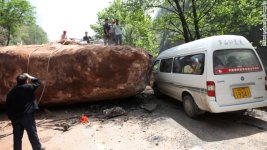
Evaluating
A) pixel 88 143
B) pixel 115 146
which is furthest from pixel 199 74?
pixel 88 143

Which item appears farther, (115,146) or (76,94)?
(76,94)

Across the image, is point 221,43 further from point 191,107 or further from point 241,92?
point 191,107

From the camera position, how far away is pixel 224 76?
5801mm

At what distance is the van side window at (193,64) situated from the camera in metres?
6.15

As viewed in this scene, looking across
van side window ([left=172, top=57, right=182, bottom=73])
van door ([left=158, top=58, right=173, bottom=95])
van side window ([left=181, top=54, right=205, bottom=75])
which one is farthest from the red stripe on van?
van door ([left=158, top=58, right=173, bottom=95])

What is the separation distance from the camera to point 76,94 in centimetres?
876

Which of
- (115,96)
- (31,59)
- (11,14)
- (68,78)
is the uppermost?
(11,14)

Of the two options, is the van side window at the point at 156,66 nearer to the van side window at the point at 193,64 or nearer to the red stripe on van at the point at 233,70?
the van side window at the point at 193,64

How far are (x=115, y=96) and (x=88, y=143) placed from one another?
10.1ft

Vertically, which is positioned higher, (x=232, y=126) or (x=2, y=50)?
(x=2, y=50)

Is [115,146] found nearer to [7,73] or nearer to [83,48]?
[83,48]

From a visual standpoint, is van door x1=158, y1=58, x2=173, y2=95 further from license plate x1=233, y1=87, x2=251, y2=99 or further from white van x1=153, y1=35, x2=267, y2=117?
license plate x1=233, y1=87, x2=251, y2=99

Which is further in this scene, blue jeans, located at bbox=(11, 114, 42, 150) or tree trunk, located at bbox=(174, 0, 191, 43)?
tree trunk, located at bbox=(174, 0, 191, 43)

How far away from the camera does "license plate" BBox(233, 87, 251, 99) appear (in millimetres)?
5828
